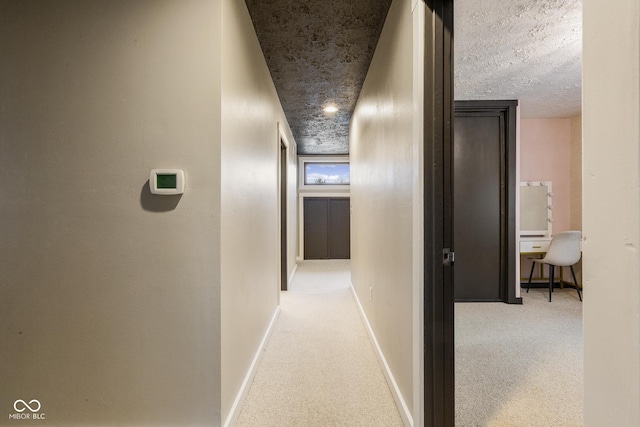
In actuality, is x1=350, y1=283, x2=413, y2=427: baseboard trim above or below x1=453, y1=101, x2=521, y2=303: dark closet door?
below

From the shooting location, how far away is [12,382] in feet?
4.47

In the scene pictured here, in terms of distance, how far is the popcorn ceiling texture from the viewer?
1.90m

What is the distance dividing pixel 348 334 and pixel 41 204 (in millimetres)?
2219

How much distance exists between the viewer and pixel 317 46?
2314mm

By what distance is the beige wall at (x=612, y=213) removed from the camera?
0.40 m

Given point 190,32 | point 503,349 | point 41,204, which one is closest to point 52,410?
Answer: point 41,204

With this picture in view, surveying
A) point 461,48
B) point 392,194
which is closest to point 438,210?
point 392,194

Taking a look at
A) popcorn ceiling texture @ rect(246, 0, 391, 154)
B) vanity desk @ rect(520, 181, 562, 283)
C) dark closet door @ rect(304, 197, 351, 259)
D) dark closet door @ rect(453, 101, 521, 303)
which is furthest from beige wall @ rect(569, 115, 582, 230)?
dark closet door @ rect(304, 197, 351, 259)

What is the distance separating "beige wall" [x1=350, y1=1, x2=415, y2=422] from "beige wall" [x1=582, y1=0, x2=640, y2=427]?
956mm

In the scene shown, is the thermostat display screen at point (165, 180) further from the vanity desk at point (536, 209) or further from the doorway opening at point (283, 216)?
the vanity desk at point (536, 209)

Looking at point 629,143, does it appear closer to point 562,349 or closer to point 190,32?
point 190,32

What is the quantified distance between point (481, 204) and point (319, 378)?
2.76 metres

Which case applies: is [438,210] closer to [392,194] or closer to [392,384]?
[392,194]

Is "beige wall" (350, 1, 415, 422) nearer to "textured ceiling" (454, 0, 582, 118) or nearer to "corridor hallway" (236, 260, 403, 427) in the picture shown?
"corridor hallway" (236, 260, 403, 427)
